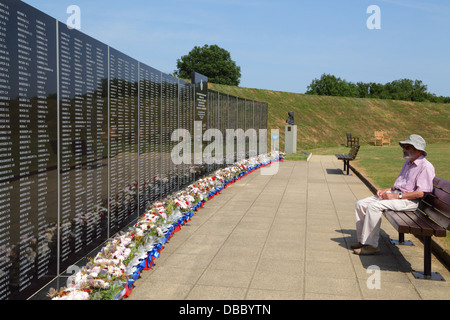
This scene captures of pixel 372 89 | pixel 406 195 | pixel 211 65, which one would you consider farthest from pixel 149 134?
pixel 372 89

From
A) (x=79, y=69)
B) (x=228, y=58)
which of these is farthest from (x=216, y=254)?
(x=228, y=58)

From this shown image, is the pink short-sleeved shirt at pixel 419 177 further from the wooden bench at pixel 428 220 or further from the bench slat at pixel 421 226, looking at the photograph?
the bench slat at pixel 421 226

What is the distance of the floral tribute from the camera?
11.7 ft

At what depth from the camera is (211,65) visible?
189ft

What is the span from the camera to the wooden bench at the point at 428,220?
4.39 metres

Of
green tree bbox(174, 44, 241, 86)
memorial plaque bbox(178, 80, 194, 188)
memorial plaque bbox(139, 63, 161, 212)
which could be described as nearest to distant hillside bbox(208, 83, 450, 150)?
green tree bbox(174, 44, 241, 86)

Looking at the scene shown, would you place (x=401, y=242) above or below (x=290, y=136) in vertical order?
below

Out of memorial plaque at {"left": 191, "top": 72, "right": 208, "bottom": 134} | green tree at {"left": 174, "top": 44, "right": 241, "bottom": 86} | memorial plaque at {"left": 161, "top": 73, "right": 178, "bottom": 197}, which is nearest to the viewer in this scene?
memorial plaque at {"left": 161, "top": 73, "right": 178, "bottom": 197}

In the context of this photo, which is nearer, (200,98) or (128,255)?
(128,255)

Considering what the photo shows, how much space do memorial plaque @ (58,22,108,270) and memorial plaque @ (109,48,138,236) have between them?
21 cm

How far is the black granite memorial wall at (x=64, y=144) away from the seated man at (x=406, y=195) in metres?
3.29

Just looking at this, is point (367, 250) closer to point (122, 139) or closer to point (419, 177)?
point (419, 177)

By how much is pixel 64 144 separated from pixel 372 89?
9363cm

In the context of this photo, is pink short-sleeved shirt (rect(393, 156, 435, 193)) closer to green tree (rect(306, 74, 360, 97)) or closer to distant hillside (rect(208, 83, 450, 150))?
distant hillside (rect(208, 83, 450, 150))
